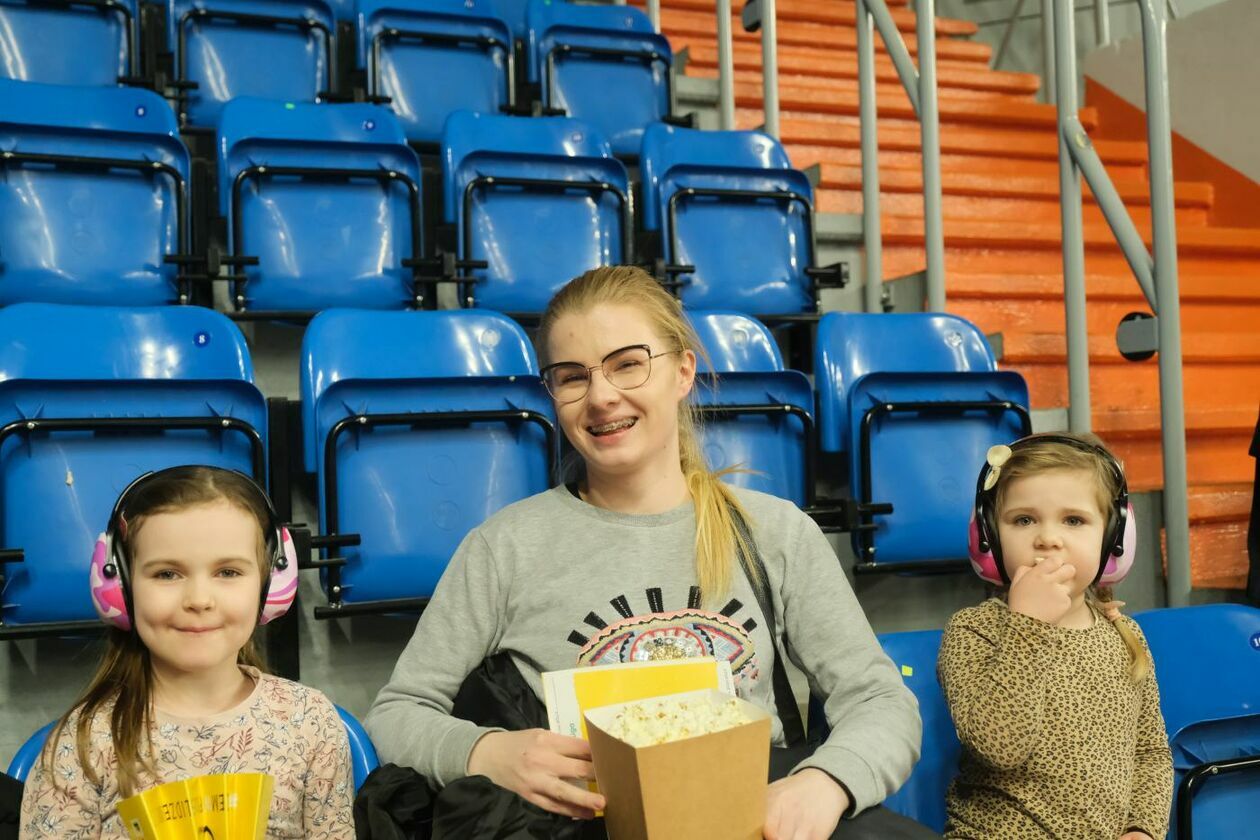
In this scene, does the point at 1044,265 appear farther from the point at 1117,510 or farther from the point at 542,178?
the point at 1117,510

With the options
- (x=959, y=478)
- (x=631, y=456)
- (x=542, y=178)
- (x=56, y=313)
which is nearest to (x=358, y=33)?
(x=542, y=178)

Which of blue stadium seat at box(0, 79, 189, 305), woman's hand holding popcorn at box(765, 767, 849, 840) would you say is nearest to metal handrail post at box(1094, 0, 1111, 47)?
blue stadium seat at box(0, 79, 189, 305)

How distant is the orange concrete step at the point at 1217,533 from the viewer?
2.27 metres

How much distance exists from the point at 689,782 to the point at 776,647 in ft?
1.38

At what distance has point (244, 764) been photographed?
3.67 feet

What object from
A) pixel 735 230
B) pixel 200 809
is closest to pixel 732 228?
pixel 735 230

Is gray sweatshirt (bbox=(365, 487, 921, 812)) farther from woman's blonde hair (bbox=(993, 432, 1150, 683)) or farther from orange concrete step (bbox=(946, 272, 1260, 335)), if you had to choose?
orange concrete step (bbox=(946, 272, 1260, 335))

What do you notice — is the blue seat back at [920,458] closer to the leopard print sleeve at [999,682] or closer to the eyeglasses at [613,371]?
the leopard print sleeve at [999,682]

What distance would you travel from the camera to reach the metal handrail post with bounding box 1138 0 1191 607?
2.15 m

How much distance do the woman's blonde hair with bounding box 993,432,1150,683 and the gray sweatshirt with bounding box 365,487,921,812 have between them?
245mm

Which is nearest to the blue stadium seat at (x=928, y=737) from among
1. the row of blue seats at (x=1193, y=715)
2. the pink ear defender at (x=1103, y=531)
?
the row of blue seats at (x=1193, y=715)

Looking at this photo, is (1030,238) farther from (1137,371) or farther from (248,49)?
(248,49)

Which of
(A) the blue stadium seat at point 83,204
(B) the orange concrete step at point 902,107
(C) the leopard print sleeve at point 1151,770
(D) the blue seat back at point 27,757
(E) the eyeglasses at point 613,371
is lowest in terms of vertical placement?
(C) the leopard print sleeve at point 1151,770

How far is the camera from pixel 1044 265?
3236mm
